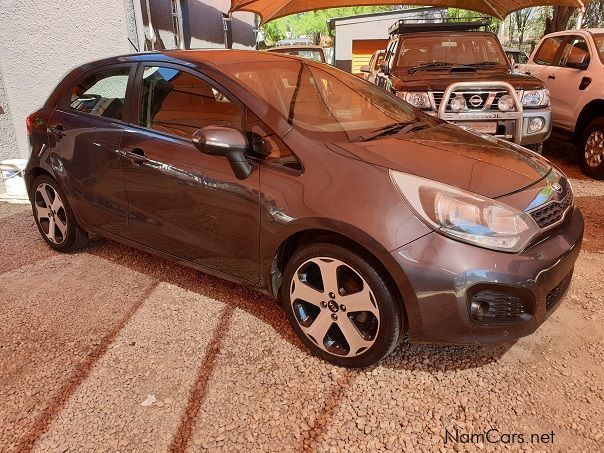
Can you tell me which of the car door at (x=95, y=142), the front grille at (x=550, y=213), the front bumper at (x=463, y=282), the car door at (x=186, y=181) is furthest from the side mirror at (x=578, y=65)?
the car door at (x=95, y=142)

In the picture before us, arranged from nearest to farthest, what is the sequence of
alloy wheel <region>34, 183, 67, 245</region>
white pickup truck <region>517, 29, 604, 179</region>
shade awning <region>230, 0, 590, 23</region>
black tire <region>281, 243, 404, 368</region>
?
1. black tire <region>281, 243, 404, 368</region>
2. alloy wheel <region>34, 183, 67, 245</region>
3. white pickup truck <region>517, 29, 604, 179</region>
4. shade awning <region>230, 0, 590, 23</region>

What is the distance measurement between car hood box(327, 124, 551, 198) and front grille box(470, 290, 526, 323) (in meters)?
0.45

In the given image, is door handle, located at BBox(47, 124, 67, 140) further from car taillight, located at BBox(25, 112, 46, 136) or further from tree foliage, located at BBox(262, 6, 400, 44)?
tree foliage, located at BBox(262, 6, 400, 44)

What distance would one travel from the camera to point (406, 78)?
5.87 m

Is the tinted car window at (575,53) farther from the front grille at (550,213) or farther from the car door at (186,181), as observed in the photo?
the car door at (186,181)

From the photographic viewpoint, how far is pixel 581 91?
6199mm

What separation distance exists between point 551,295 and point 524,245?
1.14ft

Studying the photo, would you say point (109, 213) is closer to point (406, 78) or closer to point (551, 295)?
point (551, 295)

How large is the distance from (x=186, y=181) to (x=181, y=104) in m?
0.50

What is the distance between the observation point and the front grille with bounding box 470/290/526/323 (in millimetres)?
2041

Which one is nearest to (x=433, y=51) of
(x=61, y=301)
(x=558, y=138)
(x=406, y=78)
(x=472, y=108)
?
(x=406, y=78)

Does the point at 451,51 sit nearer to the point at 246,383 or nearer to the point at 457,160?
the point at 457,160

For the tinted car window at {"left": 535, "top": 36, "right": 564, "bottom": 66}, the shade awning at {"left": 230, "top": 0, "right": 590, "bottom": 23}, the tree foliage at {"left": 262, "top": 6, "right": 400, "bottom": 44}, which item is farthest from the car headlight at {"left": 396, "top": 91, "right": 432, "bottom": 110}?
the tree foliage at {"left": 262, "top": 6, "right": 400, "bottom": 44}

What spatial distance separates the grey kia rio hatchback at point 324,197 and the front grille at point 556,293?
0.06 ft
